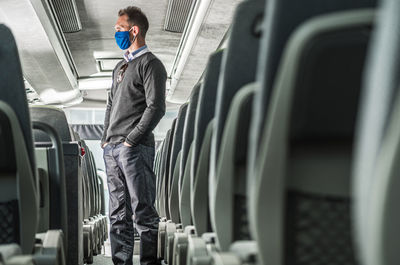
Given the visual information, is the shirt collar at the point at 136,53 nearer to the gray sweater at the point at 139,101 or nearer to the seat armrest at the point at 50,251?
the gray sweater at the point at 139,101

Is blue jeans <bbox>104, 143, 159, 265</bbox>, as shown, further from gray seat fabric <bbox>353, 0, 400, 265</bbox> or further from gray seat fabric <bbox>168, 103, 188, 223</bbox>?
gray seat fabric <bbox>353, 0, 400, 265</bbox>

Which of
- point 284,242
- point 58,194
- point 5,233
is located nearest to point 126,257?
point 58,194

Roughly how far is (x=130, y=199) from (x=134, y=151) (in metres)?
0.53

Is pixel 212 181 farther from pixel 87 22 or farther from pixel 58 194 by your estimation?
pixel 87 22

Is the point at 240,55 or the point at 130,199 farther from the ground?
the point at 240,55

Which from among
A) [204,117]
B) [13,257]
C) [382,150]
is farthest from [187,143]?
[382,150]

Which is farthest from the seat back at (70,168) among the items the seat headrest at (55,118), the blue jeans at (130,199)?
the blue jeans at (130,199)

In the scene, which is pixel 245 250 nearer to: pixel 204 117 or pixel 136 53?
pixel 204 117

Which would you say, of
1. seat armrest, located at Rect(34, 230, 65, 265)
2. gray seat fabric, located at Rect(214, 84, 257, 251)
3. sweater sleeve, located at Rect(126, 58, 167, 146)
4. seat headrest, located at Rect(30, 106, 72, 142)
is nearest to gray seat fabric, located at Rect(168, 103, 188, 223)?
sweater sleeve, located at Rect(126, 58, 167, 146)

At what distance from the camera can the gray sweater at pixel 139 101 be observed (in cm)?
413

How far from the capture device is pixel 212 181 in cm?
173

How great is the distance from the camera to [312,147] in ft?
A: 3.73

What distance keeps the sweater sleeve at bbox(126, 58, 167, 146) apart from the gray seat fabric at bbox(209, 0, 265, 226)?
240 centimetres

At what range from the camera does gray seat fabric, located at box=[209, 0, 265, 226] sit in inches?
64.1
